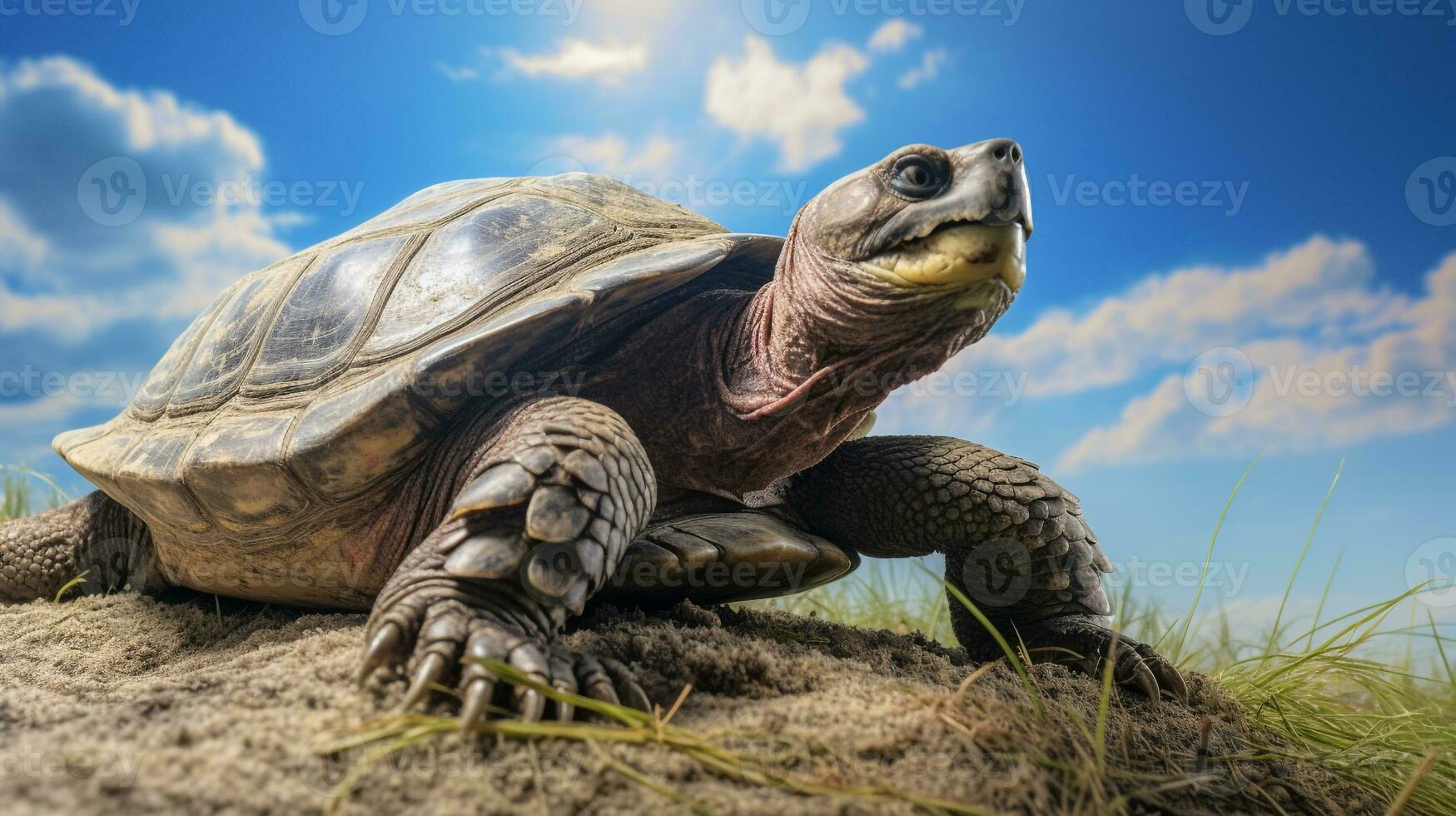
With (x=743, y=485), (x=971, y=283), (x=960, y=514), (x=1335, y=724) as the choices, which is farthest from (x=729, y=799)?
(x=1335, y=724)

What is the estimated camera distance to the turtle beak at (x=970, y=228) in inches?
82.7

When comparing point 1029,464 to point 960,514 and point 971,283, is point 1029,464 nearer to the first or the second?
point 960,514

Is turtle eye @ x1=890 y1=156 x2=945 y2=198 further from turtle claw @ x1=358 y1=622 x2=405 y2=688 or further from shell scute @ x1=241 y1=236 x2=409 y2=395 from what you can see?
shell scute @ x1=241 y1=236 x2=409 y2=395

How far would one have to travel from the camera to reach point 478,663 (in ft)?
5.11

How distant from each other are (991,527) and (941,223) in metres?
1.37

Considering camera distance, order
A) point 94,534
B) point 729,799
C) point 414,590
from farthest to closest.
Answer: point 94,534 < point 414,590 < point 729,799

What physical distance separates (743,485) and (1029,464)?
119 centimetres

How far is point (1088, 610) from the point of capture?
10.3 feet

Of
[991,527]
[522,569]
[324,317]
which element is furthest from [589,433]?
[991,527]

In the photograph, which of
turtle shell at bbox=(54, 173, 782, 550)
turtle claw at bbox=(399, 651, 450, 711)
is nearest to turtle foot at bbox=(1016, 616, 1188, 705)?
turtle shell at bbox=(54, 173, 782, 550)

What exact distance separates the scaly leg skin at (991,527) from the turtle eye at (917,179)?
1.22 m

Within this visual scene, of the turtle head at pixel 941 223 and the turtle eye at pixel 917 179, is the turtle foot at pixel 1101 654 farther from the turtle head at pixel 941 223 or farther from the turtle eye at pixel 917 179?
the turtle eye at pixel 917 179

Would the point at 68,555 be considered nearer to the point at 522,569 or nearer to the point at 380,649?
the point at 380,649

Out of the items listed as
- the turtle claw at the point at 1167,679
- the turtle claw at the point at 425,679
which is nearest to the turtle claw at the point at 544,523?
the turtle claw at the point at 425,679
